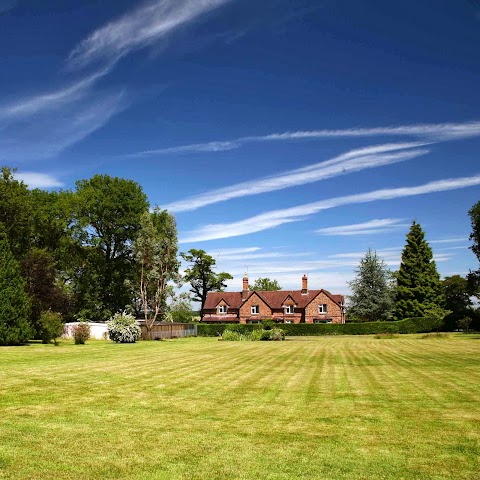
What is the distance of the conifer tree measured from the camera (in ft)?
115

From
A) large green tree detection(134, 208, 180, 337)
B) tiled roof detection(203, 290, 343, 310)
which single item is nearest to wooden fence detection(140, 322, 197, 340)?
large green tree detection(134, 208, 180, 337)

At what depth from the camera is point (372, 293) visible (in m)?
78.8

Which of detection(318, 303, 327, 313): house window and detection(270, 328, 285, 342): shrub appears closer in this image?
detection(270, 328, 285, 342): shrub

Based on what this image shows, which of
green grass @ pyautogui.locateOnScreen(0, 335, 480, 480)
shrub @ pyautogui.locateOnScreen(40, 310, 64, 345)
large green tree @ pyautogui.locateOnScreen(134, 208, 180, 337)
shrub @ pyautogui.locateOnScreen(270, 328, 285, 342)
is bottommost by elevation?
green grass @ pyautogui.locateOnScreen(0, 335, 480, 480)

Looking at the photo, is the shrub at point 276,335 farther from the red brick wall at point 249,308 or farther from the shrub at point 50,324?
the red brick wall at point 249,308

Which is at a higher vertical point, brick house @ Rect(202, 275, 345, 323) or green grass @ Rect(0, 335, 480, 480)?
brick house @ Rect(202, 275, 345, 323)

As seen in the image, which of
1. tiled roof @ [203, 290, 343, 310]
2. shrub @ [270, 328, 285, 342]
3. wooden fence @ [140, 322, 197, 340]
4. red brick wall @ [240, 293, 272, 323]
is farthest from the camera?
red brick wall @ [240, 293, 272, 323]

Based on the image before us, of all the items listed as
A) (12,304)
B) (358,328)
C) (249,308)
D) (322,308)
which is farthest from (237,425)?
(249,308)

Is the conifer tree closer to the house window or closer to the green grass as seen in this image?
the green grass

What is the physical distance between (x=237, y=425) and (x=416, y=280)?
69.4 m

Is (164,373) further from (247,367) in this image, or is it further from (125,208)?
(125,208)

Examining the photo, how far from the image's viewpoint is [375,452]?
8.30m

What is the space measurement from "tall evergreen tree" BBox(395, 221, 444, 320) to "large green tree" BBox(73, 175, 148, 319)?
39904 millimetres

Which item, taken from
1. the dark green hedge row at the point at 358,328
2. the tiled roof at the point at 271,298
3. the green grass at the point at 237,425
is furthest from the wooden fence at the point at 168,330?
the green grass at the point at 237,425
